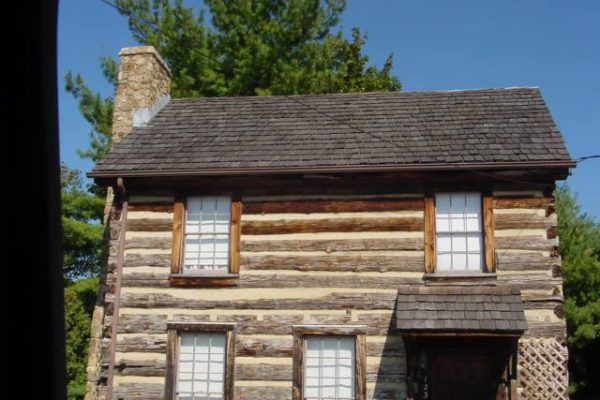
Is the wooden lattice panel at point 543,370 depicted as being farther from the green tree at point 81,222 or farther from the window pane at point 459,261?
the green tree at point 81,222

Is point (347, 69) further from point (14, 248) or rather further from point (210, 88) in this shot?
point (14, 248)

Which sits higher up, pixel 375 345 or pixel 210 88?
pixel 210 88

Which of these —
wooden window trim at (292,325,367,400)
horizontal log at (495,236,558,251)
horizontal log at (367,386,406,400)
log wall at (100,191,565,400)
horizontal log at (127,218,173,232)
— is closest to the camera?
horizontal log at (367,386,406,400)

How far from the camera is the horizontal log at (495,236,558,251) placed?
38.8 feet

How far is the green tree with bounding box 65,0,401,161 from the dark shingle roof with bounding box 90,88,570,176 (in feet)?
26.0

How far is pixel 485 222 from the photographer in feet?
39.5

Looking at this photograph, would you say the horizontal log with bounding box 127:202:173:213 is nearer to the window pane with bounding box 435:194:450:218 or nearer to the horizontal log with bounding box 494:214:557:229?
the window pane with bounding box 435:194:450:218

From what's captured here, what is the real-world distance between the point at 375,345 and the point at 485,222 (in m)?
2.85

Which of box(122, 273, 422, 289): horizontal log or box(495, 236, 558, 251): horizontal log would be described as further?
box(122, 273, 422, 289): horizontal log

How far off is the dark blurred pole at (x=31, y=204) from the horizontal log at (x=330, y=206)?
36.2 ft

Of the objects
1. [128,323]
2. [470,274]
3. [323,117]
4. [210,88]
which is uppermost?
[210,88]

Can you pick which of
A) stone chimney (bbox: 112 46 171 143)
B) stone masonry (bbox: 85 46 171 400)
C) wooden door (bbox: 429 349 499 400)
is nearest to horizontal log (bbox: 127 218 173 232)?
stone masonry (bbox: 85 46 171 400)

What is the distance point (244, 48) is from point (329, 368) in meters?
15.1

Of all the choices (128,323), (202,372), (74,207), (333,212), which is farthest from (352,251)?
(74,207)
